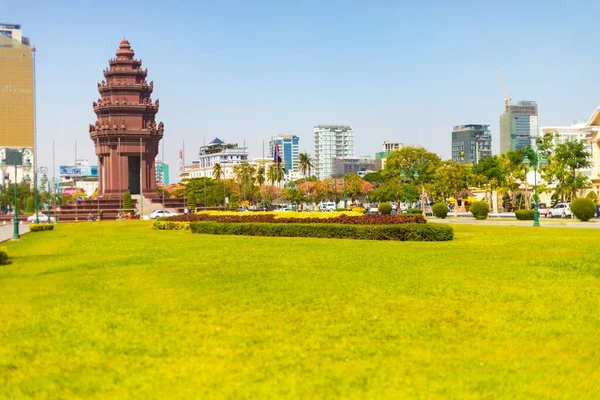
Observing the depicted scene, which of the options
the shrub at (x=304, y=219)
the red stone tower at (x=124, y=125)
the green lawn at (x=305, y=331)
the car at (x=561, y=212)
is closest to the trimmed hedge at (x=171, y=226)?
the shrub at (x=304, y=219)

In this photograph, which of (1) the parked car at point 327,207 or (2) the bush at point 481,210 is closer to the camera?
(2) the bush at point 481,210

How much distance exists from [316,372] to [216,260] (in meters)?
12.9

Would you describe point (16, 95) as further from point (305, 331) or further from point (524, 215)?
point (305, 331)

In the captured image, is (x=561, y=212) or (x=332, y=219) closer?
(x=332, y=219)

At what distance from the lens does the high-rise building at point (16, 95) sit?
15662 centimetres

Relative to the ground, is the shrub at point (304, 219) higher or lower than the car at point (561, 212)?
higher

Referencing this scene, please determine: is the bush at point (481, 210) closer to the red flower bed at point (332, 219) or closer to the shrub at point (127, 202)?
the red flower bed at point (332, 219)

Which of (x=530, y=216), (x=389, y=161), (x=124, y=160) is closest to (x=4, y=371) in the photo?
(x=530, y=216)

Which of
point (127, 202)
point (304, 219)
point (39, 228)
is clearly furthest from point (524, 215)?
point (127, 202)

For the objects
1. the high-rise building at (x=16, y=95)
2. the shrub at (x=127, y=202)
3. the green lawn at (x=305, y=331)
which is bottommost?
the green lawn at (x=305, y=331)

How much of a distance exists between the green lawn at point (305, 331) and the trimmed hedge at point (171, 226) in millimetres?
26826

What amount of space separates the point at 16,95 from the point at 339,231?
14123cm

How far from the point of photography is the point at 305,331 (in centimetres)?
1038

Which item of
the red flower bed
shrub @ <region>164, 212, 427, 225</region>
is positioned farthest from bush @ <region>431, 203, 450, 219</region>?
the red flower bed
